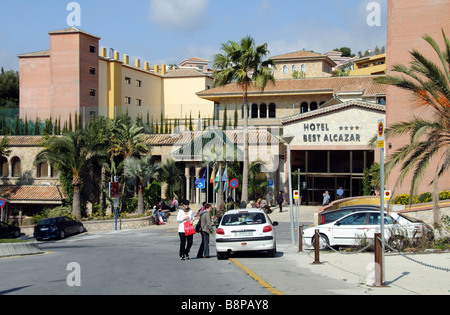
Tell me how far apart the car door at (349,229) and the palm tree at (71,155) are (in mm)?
27677

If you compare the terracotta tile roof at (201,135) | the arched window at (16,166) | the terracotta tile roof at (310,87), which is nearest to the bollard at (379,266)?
the terracotta tile roof at (201,135)

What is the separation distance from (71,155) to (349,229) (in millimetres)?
28707

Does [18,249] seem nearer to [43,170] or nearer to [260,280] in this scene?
[260,280]

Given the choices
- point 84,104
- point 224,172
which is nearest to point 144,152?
point 224,172

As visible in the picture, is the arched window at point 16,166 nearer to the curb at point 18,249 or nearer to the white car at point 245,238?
the curb at point 18,249

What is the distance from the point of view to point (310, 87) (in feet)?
180

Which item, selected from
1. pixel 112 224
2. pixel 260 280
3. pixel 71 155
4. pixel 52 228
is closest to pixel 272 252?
pixel 260 280

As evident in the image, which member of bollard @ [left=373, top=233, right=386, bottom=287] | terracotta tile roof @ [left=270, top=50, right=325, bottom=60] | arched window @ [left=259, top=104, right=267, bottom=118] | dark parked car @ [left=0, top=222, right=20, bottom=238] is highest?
terracotta tile roof @ [left=270, top=50, right=325, bottom=60]

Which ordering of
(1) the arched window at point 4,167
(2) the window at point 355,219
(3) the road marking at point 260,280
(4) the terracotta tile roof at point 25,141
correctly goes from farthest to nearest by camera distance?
(1) the arched window at point 4,167 < (4) the terracotta tile roof at point 25,141 < (2) the window at point 355,219 < (3) the road marking at point 260,280

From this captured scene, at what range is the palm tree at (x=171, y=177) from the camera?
148 ft

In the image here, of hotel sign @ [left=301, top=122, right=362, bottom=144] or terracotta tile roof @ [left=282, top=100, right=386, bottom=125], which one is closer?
terracotta tile roof @ [left=282, top=100, right=386, bottom=125]

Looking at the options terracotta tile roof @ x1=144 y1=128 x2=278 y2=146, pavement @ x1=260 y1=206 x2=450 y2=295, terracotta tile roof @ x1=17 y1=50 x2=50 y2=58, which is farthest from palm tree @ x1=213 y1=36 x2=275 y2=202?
terracotta tile roof @ x1=17 y1=50 x2=50 y2=58

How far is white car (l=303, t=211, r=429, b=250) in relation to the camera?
56.9 feet

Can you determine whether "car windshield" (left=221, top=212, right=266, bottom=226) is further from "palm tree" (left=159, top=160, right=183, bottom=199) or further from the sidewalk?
"palm tree" (left=159, top=160, right=183, bottom=199)
